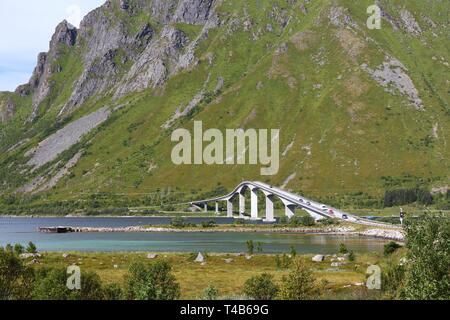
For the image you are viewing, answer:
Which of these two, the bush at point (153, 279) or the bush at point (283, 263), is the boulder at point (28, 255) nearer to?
the bush at point (283, 263)

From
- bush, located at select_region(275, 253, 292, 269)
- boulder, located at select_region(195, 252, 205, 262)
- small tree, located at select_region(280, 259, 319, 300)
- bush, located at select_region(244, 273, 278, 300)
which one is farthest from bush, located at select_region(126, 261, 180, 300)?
boulder, located at select_region(195, 252, 205, 262)

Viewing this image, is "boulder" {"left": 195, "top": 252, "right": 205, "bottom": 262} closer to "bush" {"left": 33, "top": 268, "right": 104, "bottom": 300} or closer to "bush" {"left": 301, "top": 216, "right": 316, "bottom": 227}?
"bush" {"left": 33, "top": 268, "right": 104, "bottom": 300}

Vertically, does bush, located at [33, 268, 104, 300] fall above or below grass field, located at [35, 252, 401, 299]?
above

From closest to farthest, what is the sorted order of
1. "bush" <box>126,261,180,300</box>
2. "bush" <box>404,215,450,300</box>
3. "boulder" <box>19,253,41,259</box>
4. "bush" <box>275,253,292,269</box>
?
"bush" <box>404,215,450,300</box> → "bush" <box>126,261,180,300</box> → "bush" <box>275,253,292,269</box> → "boulder" <box>19,253,41,259</box>

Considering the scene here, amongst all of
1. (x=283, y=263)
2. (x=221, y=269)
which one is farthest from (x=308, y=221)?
(x=221, y=269)

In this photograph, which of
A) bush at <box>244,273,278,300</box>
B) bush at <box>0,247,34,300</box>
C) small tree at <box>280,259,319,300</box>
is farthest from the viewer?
bush at <box>244,273,278,300</box>

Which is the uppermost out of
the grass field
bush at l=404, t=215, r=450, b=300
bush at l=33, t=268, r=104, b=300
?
bush at l=404, t=215, r=450, b=300

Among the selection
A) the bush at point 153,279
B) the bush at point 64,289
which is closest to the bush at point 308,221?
the bush at point 153,279

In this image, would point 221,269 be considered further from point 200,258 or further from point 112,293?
point 112,293
